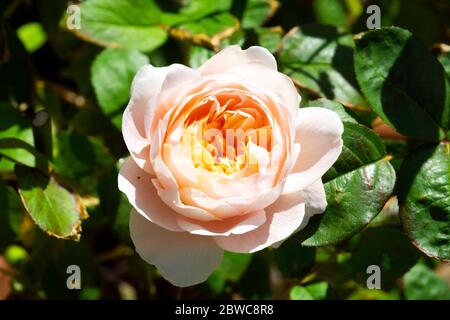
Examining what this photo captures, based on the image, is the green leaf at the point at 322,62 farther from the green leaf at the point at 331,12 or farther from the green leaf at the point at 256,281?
the green leaf at the point at 256,281

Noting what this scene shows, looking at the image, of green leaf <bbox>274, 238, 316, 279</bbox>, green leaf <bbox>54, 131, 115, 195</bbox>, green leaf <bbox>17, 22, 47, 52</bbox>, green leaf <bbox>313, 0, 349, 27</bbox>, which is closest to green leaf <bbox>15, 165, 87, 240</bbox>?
green leaf <bbox>54, 131, 115, 195</bbox>

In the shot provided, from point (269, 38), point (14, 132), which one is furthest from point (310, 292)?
point (14, 132)

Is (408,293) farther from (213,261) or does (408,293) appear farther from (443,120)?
(213,261)

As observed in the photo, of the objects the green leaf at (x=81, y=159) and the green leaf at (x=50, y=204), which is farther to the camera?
the green leaf at (x=81, y=159)

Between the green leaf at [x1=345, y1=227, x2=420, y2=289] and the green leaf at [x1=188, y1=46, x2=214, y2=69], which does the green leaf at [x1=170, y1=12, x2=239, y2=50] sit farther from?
the green leaf at [x1=345, y1=227, x2=420, y2=289]

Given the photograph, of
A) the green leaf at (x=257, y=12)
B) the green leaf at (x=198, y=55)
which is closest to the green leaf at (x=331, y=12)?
the green leaf at (x=257, y=12)

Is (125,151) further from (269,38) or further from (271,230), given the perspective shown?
(271,230)
